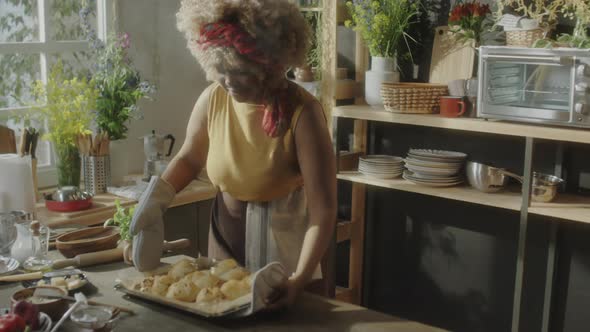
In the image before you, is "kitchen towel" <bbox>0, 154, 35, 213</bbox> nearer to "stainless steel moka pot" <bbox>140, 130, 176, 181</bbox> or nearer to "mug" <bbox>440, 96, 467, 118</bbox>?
"stainless steel moka pot" <bbox>140, 130, 176, 181</bbox>

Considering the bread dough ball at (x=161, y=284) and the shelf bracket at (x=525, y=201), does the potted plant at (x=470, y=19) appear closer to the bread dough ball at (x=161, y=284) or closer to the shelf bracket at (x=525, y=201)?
the shelf bracket at (x=525, y=201)

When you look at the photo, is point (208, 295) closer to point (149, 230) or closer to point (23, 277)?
point (149, 230)

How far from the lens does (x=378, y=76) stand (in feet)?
10.9

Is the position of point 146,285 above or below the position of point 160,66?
below

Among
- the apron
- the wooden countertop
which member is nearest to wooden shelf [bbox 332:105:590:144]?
the wooden countertop

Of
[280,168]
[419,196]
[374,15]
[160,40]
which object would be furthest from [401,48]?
[280,168]

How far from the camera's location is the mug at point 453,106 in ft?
9.89

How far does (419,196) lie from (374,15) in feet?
3.04

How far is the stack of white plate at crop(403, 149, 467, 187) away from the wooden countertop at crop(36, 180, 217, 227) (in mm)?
962

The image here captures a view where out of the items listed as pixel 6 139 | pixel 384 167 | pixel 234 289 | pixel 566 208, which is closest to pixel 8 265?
pixel 234 289

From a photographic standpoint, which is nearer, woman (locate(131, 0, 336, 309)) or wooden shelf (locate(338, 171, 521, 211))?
woman (locate(131, 0, 336, 309))

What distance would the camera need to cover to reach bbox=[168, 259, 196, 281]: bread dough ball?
1.78m

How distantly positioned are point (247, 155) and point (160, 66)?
1714 mm

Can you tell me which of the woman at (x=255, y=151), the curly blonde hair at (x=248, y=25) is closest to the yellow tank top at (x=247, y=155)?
the woman at (x=255, y=151)
